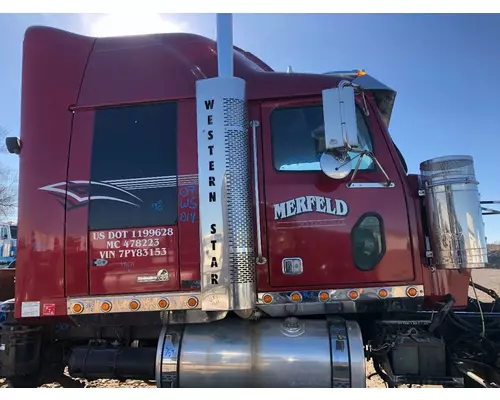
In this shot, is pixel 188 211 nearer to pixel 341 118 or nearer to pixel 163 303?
pixel 163 303

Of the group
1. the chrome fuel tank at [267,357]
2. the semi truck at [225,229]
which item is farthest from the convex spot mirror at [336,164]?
the chrome fuel tank at [267,357]

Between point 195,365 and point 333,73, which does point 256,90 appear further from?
point 195,365

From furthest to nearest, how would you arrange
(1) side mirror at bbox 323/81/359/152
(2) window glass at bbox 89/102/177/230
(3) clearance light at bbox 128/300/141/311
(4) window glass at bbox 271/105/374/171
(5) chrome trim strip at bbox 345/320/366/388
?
(4) window glass at bbox 271/105/374/171 < (2) window glass at bbox 89/102/177/230 < (3) clearance light at bbox 128/300/141/311 < (5) chrome trim strip at bbox 345/320/366/388 < (1) side mirror at bbox 323/81/359/152

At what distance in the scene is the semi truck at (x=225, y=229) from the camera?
2.97m

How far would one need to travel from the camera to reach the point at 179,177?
3.15 metres

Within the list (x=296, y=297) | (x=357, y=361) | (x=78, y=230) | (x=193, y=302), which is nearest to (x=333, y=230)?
(x=296, y=297)

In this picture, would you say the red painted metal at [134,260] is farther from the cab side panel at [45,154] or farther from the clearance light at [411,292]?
the clearance light at [411,292]

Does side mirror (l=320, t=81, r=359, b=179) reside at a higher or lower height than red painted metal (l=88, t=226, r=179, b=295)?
higher

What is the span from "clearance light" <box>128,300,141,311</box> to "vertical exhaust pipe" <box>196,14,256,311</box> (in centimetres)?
50

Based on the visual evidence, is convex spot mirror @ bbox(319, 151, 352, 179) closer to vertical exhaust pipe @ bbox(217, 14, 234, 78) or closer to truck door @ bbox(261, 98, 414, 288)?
truck door @ bbox(261, 98, 414, 288)

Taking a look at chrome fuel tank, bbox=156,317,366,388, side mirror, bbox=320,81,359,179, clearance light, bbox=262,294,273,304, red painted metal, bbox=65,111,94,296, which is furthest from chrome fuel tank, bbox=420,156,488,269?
red painted metal, bbox=65,111,94,296

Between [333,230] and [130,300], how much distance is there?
5.25 feet

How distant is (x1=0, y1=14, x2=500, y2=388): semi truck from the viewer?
9.75 feet

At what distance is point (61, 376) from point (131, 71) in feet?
9.05
